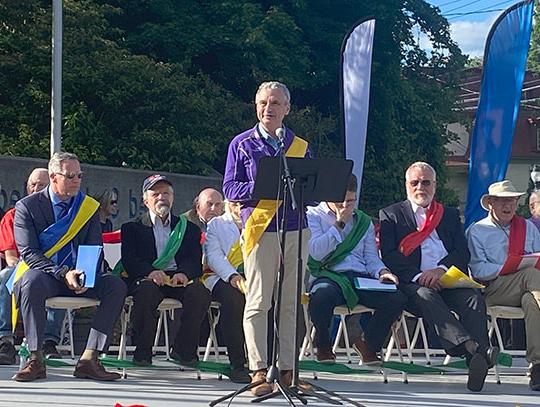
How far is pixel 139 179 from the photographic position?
14.7 metres

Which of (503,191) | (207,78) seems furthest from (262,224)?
(207,78)

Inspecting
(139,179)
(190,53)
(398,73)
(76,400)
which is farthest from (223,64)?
(76,400)

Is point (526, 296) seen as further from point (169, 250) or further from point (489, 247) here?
point (169, 250)

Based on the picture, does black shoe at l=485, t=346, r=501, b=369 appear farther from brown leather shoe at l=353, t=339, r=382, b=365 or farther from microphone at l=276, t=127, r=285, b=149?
microphone at l=276, t=127, r=285, b=149

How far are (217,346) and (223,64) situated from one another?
15.3 m

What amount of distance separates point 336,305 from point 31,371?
81.0 inches

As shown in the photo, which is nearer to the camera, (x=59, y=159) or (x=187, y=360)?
(x=59, y=159)

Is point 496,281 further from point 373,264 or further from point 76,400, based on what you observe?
point 76,400

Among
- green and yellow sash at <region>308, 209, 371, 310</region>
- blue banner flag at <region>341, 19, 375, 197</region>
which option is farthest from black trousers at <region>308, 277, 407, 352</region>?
blue banner flag at <region>341, 19, 375, 197</region>

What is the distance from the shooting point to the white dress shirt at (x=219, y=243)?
7.23 meters

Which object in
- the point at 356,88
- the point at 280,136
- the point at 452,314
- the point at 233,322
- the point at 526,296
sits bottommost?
the point at 233,322

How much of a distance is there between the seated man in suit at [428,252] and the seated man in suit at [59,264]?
1.95 meters

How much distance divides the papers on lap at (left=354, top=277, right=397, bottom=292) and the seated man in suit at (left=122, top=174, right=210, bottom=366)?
3.40ft

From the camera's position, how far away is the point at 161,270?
732 centimetres
